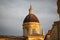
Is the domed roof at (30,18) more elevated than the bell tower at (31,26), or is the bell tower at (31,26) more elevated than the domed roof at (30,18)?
the domed roof at (30,18)

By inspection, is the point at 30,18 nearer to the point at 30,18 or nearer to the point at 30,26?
the point at 30,18

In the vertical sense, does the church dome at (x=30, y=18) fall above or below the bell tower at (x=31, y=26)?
above

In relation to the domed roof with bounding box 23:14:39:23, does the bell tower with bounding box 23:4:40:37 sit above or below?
below

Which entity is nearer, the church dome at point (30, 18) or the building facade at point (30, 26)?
the building facade at point (30, 26)

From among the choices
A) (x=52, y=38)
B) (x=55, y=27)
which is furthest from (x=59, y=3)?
(x=52, y=38)

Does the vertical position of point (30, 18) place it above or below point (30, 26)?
above

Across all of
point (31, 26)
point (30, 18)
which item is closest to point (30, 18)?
point (30, 18)

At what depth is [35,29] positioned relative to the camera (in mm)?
40625

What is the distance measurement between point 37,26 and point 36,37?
8.55ft

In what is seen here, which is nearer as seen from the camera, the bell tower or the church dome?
the bell tower

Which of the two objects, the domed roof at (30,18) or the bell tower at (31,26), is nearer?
the bell tower at (31,26)

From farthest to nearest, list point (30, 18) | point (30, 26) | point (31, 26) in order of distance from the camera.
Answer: point (30, 18)
point (31, 26)
point (30, 26)

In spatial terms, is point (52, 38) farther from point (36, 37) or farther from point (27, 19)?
point (27, 19)

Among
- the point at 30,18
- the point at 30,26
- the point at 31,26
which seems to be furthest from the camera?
the point at 30,18
